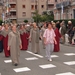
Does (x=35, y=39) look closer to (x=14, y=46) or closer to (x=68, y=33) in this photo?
(x=14, y=46)

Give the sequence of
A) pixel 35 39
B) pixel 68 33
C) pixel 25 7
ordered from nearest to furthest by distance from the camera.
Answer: pixel 35 39
pixel 68 33
pixel 25 7

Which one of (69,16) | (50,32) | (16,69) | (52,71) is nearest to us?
(52,71)

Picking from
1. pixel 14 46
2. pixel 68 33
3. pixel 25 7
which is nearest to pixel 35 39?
pixel 14 46

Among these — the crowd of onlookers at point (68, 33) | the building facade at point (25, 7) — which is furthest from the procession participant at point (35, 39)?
the building facade at point (25, 7)

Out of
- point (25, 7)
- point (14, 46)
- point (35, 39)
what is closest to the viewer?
point (14, 46)

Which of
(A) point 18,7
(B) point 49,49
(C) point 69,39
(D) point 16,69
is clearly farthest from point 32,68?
(A) point 18,7

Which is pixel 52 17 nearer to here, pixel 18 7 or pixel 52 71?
pixel 18 7

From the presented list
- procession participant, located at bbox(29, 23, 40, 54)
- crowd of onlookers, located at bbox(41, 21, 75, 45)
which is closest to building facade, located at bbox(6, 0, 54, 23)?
crowd of onlookers, located at bbox(41, 21, 75, 45)

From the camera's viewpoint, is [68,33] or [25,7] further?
[25,7]

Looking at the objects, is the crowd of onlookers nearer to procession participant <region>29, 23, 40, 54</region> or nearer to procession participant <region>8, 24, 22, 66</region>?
procession participant <region>29, 23, 40, 54</region>

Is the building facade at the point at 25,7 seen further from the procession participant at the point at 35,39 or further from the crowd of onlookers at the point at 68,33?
the procession participant at the point at 35,39

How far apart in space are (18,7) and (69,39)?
6767cm

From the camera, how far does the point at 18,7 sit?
8650 cm

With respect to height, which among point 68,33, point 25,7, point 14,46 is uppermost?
point 25,7
